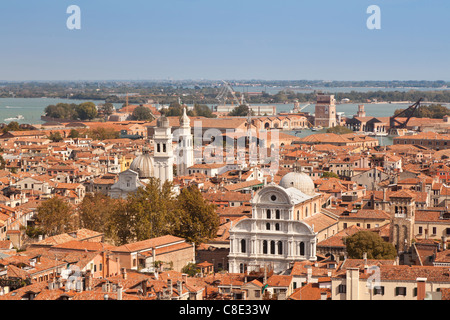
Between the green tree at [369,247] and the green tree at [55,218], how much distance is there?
16.7 feet

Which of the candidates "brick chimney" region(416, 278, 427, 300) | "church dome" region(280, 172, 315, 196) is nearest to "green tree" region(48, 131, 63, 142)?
"church dome" region(280, 172, 315, 196)

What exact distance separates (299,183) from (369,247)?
3.20 meters

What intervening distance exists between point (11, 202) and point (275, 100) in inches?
3234

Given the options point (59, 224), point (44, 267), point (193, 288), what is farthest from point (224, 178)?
point (193, 288)

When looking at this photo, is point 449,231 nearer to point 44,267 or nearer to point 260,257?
point 260,257

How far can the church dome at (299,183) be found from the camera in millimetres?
14269

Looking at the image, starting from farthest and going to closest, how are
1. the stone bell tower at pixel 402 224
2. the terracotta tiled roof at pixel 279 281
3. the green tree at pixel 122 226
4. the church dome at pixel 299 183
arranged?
the church dome at pixel 299 183 < the green tree at pixel 122 226 < the stone bell tower at pixel 402 224 < the terracotta tiled roof at pixel 279 281

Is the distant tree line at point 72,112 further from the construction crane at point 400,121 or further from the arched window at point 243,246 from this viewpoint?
the arched window at point 243,246

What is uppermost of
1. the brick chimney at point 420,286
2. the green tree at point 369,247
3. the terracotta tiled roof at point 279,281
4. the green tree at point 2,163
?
the brick chimney at point 420,286

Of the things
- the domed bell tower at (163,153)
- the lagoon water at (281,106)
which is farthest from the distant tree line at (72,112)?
the domed bell tower at (163,153)

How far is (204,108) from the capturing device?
6225 cm

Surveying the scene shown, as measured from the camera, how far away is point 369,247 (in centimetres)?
1127

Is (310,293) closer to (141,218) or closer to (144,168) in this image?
(141,218)

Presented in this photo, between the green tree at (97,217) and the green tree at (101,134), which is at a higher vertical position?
the green tree at (97,217)
